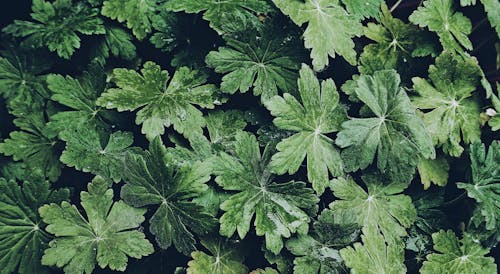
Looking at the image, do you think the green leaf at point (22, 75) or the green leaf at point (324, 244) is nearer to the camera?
the green leaf at point (324, 244)

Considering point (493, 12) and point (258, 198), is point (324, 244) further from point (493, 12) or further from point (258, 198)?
point (493, 12)

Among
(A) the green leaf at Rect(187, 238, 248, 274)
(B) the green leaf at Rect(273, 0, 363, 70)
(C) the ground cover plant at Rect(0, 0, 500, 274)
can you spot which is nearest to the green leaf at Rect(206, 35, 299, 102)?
(C) the ground cover plant at Rect(0, 0, 500, 274)

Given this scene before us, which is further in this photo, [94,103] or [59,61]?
[59,61]

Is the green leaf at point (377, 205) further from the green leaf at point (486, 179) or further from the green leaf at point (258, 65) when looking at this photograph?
the green leaf at point (258, 65)

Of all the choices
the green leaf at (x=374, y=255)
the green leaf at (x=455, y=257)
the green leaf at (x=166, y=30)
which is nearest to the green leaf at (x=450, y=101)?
the green leaf at (x=455, y=257)

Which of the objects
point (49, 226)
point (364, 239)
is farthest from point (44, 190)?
point (364, 239)

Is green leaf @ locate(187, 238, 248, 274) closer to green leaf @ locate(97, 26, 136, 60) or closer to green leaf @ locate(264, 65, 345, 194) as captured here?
green leaf @ locate(264, 65, 345, 194)

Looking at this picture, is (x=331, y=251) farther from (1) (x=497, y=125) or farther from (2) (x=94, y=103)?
(2) (x=94, y=103)
